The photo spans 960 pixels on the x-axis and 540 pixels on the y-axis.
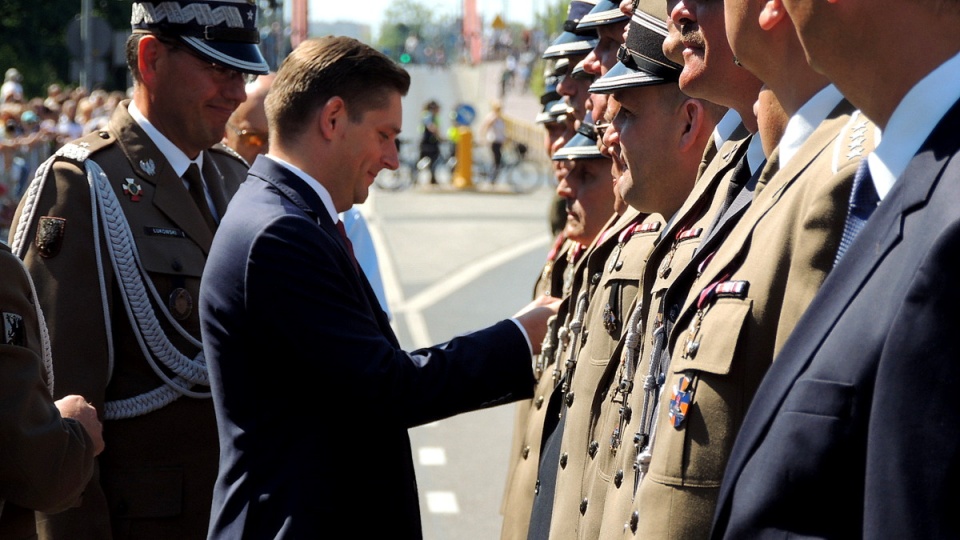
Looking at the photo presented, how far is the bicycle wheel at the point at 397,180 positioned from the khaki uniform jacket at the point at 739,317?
29.2 metres

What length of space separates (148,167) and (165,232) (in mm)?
218

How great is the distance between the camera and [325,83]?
327cm

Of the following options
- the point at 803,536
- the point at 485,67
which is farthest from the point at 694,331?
the point at 485,67

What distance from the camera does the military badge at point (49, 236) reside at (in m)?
3.78

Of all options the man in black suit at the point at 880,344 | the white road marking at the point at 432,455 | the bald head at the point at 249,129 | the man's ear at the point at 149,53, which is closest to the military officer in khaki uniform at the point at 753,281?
the man in black suit at the point at 880,344

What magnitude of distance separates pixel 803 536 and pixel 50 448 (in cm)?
180

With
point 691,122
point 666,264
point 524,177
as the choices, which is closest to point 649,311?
point 666,264

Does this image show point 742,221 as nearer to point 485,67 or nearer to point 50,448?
point 50,448

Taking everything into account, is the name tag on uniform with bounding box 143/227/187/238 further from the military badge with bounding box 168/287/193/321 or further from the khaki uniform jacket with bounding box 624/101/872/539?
the khaki uniform jacket with bounding box 624/101/872/539

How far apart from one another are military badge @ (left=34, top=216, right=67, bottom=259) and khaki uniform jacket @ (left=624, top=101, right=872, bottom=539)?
2.23 m

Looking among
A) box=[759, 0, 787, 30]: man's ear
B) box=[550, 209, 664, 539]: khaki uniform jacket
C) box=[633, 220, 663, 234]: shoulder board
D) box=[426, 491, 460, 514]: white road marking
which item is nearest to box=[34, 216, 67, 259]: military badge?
box=[550, 209, 664, 539]: khaki uniform jacket

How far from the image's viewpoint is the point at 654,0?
3.17 meters

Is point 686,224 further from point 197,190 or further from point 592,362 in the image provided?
point 197,190

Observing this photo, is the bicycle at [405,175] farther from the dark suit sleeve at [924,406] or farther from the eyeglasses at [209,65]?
the dark suit sleeve at [924,406]
